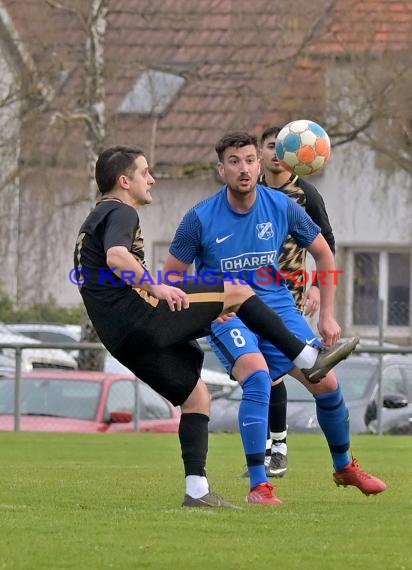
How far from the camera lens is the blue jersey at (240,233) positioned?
28.1ft

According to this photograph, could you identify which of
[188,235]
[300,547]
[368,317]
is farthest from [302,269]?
[368,317]

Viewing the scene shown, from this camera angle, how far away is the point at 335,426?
8.77 metres

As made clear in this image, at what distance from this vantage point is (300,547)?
6.36 meters

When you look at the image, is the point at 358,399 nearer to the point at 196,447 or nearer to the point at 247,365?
the point at 247,365

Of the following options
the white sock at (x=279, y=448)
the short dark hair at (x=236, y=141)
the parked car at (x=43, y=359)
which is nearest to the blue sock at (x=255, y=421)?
the short dark hair at (x=236, y=141)

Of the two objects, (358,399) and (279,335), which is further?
(358,399)

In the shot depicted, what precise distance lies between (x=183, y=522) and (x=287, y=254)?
3232 millimetres

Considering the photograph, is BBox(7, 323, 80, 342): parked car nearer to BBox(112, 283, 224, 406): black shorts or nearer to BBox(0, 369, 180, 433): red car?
BBox(0, 369, 180, 433): red car

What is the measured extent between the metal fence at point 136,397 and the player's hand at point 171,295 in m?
10.7

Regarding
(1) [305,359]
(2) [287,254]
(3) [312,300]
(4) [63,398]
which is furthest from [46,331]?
(1) [305,359]

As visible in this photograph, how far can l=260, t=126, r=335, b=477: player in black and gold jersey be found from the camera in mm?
10078

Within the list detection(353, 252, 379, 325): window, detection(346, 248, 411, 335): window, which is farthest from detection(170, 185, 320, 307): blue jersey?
detection(353, 252, 379, 325): window

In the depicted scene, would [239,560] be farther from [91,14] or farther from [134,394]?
[91,14]

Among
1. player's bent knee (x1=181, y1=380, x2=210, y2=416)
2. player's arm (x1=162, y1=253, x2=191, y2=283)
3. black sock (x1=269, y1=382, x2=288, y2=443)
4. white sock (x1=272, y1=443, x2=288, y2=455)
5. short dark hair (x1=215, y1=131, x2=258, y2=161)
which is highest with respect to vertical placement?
short dark hair (x1=215, y1=131, x2=258, y2=161)
